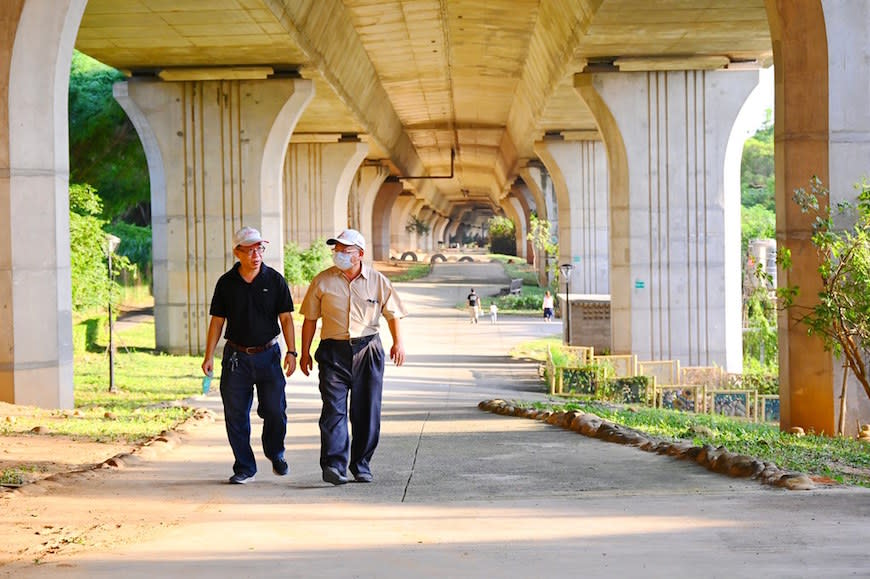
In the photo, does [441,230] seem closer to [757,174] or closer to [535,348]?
[757,174]

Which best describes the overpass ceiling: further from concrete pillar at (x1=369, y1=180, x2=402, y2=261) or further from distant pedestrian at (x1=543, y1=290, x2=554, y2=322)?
concrete pillar at (x1=369, y1=180, x2=402, y2=261)

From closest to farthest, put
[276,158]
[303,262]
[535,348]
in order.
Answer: [276,158]
[535,348]
[303,262]

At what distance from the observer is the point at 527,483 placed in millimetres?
8016

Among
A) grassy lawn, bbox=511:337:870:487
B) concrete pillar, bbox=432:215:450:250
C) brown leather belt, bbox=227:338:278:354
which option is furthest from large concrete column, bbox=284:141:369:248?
concrete pillar, bbox=432:215:450:250

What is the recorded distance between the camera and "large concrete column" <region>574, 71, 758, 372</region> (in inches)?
1017

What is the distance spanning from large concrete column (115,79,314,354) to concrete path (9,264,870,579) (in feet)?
47.5

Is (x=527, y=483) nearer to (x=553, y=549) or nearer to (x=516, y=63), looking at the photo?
(x=553, y=549)

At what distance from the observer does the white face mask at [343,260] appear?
8.16 m

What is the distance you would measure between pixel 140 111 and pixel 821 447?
1758cm

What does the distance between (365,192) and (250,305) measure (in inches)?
1781

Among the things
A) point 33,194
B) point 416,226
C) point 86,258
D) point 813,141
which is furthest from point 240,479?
point 416,226

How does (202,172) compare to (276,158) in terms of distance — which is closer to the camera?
(202,172)

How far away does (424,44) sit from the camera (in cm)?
2880

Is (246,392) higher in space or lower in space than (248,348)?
lower
